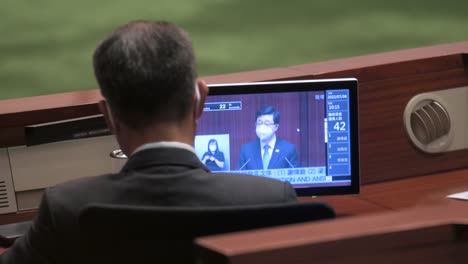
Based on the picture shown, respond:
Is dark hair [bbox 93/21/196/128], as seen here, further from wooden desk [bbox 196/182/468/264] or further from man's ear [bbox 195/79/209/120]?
wooden desk [bbox 196/182/468/264]

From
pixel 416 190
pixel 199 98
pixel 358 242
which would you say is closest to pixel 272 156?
pixel 416 190

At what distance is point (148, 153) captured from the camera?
1.56m

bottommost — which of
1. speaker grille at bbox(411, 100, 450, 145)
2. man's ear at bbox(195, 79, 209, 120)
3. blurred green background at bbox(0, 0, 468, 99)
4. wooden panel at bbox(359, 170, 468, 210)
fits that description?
wooden panel at bbox(359, 170, 468, 210)

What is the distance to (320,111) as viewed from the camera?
2387 mm

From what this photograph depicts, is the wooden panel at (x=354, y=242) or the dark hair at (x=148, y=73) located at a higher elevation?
the dark hair at (x=148, y=73)

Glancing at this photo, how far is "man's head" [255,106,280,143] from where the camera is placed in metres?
2.37

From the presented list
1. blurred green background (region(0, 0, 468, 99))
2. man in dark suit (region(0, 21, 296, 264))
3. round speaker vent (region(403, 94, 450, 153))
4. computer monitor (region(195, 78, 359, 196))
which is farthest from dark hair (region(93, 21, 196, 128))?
blurred green background (region(0, 0, 468, 99))

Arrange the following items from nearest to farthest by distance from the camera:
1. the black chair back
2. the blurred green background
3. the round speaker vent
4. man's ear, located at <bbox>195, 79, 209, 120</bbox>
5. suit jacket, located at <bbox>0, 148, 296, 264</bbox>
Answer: the black chair back < suit jacket, located at <bbox>0, 148, 296, 264</bbox> < man's ear, located at <bbox>195, 79, 209, 120</bbox> < the round speaker vent < the blurred green background

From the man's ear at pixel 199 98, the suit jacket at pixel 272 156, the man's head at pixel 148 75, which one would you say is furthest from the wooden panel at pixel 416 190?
the man's head at pixel 148 75

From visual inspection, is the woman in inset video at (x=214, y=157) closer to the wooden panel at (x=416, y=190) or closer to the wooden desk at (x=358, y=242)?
the wooden panel at (x=416, y=190)

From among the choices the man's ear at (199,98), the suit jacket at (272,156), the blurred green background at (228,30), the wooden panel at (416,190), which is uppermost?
the blurred green background at (228,30)

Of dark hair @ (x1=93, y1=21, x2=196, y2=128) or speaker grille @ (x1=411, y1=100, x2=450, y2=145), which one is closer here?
dark hair @ (x1=93, y1=21, x2=196, y2=128)

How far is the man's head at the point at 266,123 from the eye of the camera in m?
2.37

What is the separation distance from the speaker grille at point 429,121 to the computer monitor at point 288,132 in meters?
0.32
